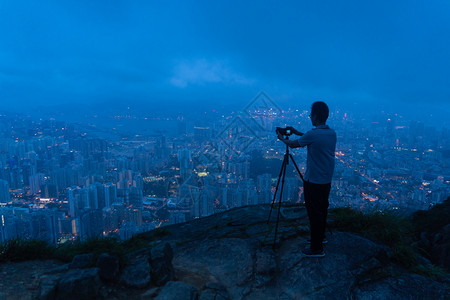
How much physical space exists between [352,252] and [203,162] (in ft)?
60.1

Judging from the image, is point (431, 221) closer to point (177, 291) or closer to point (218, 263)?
point (218, 263)

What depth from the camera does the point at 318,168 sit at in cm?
300

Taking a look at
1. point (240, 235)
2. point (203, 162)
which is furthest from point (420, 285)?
point (203, 162)

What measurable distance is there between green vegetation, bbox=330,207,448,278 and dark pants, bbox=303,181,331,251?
109cm

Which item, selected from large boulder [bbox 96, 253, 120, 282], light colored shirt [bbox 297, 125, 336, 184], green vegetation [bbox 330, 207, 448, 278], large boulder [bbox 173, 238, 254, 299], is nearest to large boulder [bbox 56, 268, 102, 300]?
large boulder [bbox 96, 253, 120, 282]

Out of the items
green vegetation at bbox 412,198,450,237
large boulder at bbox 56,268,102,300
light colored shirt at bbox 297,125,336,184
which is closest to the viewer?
large boulder at bbox 56,268,102,300

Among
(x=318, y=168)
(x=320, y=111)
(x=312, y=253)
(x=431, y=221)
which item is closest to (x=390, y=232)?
(x=312, y=253)

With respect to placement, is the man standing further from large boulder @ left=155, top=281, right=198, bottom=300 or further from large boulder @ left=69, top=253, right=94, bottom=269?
large boulder @ left=69, top=253, right=94, bottom=269

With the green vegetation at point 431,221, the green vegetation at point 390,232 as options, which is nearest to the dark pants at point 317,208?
the green vegetation at point 390,232

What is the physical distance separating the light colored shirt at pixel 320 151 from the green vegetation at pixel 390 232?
58.3 inches

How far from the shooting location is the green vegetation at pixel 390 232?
3039 mm

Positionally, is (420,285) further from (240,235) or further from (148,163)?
(148,163)

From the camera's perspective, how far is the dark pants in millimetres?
3061

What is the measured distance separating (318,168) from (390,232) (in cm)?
184
